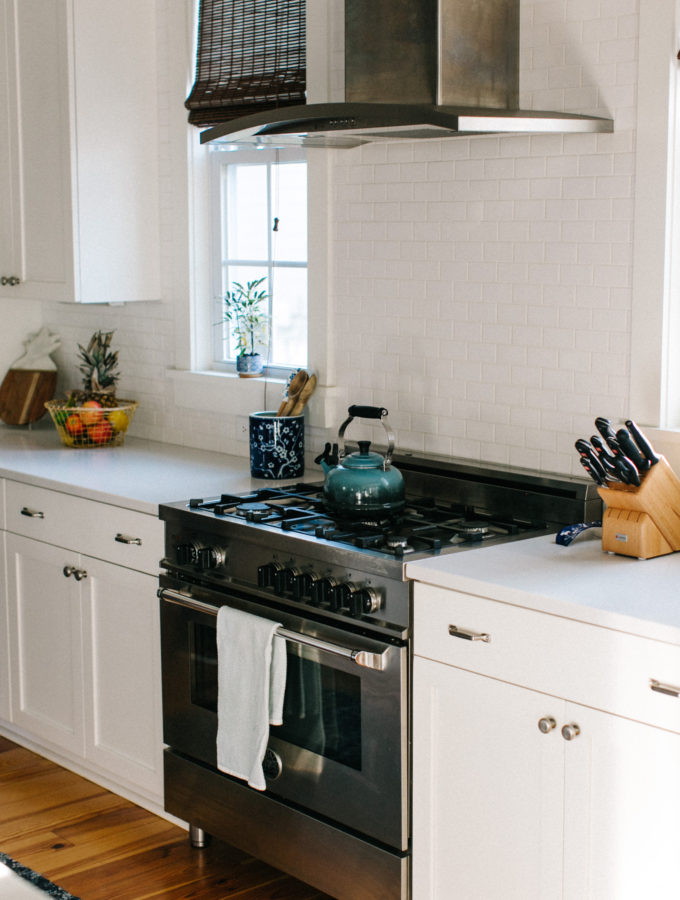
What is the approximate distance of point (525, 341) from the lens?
10.5ft

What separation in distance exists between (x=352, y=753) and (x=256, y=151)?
2160mm

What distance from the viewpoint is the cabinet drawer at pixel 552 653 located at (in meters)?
2.17

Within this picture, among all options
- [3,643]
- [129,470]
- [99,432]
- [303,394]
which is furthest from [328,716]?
[99,432]

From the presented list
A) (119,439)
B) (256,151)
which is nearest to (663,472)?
(256,151)

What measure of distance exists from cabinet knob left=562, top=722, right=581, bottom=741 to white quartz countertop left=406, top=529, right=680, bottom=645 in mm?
219

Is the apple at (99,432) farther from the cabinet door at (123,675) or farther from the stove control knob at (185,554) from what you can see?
the stove control knob at (185,554)

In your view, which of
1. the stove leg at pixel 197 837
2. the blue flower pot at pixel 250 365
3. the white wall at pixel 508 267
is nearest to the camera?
the white wall at pixel 508 267

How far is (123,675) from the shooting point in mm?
3516

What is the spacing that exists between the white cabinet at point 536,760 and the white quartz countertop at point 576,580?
0.03m

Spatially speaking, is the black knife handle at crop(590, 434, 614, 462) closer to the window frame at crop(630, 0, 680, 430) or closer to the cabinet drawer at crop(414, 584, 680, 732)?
the window frame at crop(630, 0, 680, 430)

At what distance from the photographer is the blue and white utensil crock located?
3.63 m

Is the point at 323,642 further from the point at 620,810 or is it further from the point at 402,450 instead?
the point at 402,450

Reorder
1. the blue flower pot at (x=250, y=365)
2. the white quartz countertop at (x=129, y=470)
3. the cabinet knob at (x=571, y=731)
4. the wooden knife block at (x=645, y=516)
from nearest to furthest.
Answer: the cabinet knob at (x=571, y=731) → the wooden knife block at (x=645, y=516) → the white quartz countertop at (x=129, y=470) → the blue flower pot at (x=250, y=365)

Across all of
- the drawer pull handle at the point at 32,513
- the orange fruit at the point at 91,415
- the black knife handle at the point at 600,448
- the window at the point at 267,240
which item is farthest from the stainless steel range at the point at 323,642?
the orange fruit at the point at 91,415
